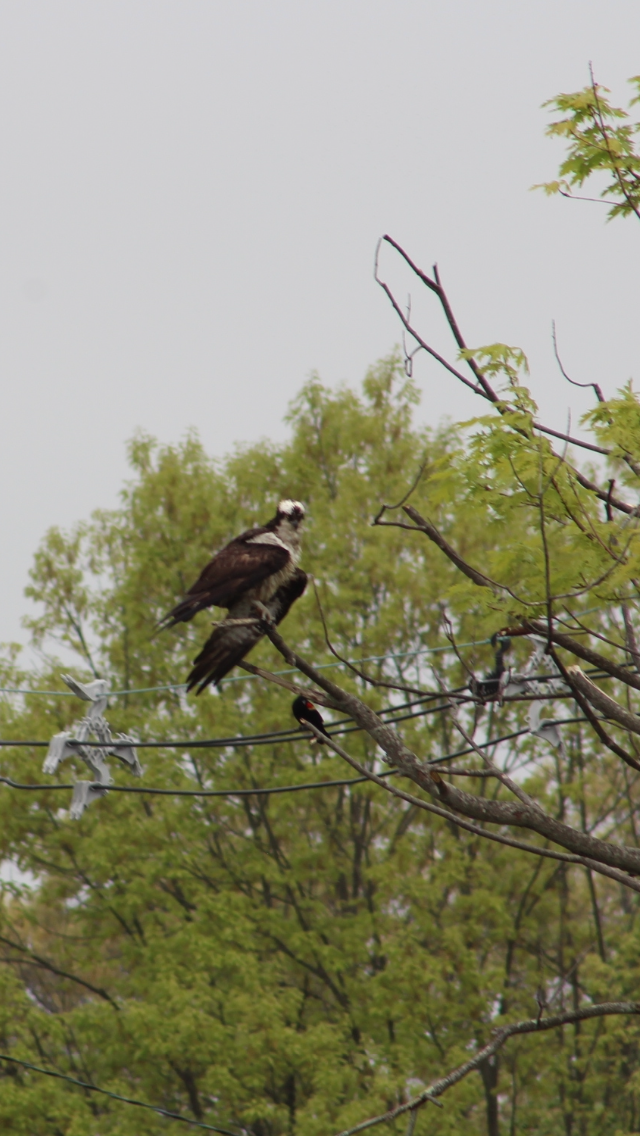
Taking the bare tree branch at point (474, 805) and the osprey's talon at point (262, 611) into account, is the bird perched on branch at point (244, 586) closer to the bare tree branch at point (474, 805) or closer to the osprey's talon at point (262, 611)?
the osprey's talon at point (262, 611)

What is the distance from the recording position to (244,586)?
7203mm

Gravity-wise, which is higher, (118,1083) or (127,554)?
(127,554)

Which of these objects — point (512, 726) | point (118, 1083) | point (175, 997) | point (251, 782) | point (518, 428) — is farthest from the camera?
point (512, 726)

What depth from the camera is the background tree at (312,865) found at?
14.4 metres

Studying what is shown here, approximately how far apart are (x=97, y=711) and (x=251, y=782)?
7.70 metres

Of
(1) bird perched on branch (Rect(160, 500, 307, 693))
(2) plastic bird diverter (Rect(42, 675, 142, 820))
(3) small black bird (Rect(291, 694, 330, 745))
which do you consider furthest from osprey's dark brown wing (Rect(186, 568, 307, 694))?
(2) plastic bird diverter (Rect(42, 675, 142, 820))

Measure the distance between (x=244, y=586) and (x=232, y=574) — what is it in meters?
0.11

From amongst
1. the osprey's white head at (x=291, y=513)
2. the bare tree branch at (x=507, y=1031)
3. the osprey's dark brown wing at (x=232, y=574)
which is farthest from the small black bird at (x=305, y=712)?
the osprey's white head at (x=291, y=513)

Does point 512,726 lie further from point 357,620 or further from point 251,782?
point 251,782

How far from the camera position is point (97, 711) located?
28.9 ft

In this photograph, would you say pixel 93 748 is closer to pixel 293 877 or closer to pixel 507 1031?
pixel 507 1031

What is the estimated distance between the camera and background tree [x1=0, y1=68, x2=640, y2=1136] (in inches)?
568

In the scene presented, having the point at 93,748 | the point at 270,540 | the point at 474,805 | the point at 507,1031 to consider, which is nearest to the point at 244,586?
the point at 270,540

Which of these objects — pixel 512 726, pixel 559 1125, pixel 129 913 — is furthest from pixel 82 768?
pixel 559 1125
